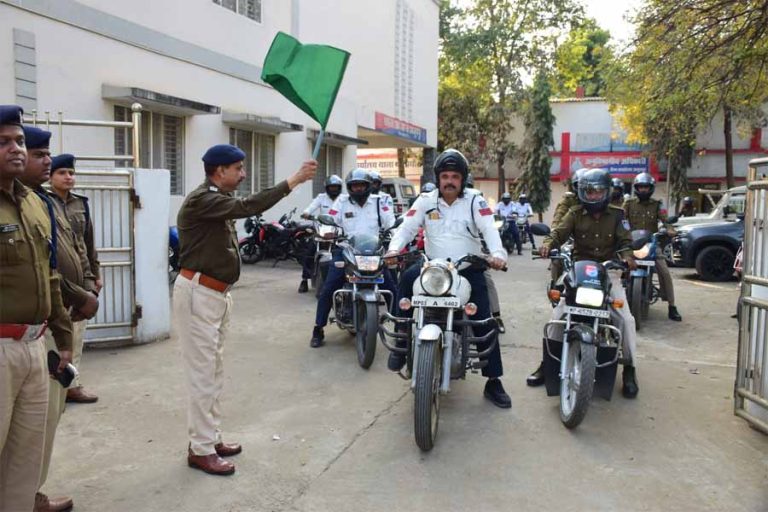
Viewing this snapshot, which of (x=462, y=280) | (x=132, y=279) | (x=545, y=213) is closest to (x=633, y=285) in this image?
(x=462, y=280)

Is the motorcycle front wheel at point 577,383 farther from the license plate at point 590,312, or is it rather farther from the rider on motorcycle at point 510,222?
the rider on motorcycle at point 510,222

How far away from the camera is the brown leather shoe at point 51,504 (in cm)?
321

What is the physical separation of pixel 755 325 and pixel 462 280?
192 cm

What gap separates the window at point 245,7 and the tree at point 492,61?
20.3 metres

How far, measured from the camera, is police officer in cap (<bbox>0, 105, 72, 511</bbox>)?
96.9 inches

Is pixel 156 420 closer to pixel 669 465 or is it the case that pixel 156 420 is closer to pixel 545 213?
pixel 669 465

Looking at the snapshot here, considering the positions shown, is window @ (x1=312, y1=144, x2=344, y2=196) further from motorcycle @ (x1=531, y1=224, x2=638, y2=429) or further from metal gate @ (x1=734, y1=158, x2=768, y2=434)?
metal gate @ (x1=734, y1=158, x2=768, y2=434)

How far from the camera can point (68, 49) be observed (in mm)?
9391

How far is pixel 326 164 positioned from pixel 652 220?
10672 mm

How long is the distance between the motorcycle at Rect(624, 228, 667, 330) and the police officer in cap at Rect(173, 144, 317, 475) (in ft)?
17.1

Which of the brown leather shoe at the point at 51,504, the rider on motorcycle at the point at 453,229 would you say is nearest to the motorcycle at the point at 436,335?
the rider on motorcycle at the point at 453,229

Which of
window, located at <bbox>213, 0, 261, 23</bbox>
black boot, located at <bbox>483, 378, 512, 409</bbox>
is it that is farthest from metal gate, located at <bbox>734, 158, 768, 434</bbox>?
window, located at <bbox>213, 0, 261, 23</bbox>

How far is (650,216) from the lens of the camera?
27.8 ft

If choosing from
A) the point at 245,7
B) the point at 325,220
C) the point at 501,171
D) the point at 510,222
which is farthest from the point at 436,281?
the point at 501,171
